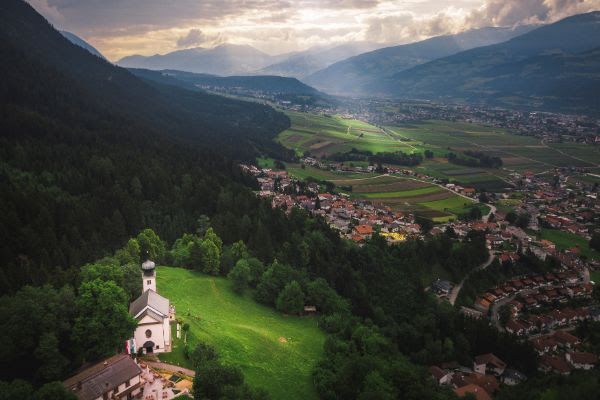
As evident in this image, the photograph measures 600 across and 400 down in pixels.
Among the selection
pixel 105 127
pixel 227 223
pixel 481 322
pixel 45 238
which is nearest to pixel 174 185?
pixel 227 223

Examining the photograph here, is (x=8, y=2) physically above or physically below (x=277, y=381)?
above

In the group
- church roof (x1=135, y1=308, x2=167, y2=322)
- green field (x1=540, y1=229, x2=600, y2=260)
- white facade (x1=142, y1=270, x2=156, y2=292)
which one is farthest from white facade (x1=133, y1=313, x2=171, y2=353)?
green field (x1=540, y1=229, x2=600, y2=260)

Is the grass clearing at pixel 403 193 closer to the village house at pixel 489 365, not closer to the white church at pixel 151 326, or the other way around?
the village house at pixel 489 365

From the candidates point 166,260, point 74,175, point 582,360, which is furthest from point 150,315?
point 582,360

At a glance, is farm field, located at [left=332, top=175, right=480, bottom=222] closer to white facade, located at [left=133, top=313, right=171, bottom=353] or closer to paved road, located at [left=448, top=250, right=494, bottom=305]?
paved road, located at [left=448, top=250, right=494, bottom=305]

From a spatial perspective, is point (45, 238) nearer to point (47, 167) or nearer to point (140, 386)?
point (47, 167)

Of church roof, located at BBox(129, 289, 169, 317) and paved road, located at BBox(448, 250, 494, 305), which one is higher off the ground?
church roof, located at BBox(129, 289, 169, 317)

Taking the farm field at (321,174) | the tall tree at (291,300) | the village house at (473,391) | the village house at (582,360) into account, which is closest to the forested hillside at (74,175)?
the farm field at (321,174)
